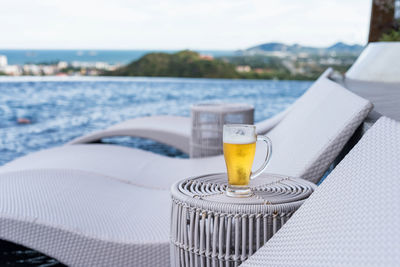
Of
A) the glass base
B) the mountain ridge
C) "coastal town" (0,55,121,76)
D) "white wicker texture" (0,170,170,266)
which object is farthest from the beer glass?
"coastal town" (0,55,121,76)

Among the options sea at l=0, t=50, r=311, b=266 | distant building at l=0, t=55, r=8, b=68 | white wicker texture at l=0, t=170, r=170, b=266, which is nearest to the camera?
white wicker texture at l=0, t=170, r=170, b=266

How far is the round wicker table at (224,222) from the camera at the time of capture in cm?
105

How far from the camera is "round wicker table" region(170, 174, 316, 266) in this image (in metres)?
1.05

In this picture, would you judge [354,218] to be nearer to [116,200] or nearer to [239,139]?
[239,139]

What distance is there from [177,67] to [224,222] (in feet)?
77.0

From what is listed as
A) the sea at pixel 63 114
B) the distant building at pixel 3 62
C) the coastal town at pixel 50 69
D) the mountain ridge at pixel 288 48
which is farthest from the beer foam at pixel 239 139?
the distant building at pixel 3 62

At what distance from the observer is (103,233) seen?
1702 mm

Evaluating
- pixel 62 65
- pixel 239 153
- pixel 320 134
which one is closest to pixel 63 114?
pixel 320 134

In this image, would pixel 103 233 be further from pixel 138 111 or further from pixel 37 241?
pixel 138 111

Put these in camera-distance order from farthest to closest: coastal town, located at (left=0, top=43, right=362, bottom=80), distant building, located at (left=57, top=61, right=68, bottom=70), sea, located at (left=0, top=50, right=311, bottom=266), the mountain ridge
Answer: distant building, located at (left=57, top=61, right=68, bottom=70)
coastal town, located at (left=0, top=43, right=362, bottom=80)
the mountain ridge
sea, located at (left=0, top=50, right=311, bottom=266)

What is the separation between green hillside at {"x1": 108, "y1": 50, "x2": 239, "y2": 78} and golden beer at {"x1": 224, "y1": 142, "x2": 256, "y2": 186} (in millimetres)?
22950

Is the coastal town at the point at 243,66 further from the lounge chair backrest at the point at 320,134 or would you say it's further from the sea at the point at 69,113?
the lounge chair backrest at the point at 320,134

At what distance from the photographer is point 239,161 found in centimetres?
111

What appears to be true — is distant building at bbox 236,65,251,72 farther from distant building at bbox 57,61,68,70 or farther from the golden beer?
the golden beer
